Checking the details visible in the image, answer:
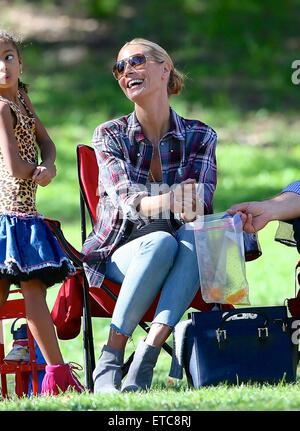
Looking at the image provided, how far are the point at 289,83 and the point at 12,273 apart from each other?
982 cm

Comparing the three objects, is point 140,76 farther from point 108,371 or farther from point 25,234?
point 108,371

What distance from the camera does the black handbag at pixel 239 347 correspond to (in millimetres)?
4145

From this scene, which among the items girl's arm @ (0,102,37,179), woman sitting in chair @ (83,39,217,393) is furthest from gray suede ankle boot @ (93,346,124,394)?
girl's arm @ (0,102,37,179)

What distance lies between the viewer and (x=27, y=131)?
4.29 metres

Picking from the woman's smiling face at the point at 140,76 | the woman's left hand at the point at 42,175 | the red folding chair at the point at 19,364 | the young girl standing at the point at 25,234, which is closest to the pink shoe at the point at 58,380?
the young girl standing at the point at 25,234

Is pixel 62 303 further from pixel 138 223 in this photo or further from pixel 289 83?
pixel 289 83

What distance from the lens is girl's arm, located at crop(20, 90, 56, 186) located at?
418 centimetres

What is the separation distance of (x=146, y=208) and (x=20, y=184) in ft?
1.48

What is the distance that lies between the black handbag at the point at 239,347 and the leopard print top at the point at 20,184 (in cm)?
70

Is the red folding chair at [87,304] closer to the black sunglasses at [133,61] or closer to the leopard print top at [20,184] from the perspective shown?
the leopard print top at [20,184]

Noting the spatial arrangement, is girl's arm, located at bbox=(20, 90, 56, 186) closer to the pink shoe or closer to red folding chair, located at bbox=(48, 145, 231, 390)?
red folding chair, located at bbox=(48, 145, 231, 390)

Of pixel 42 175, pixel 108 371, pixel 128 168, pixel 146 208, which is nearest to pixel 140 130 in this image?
pixel 128 168
